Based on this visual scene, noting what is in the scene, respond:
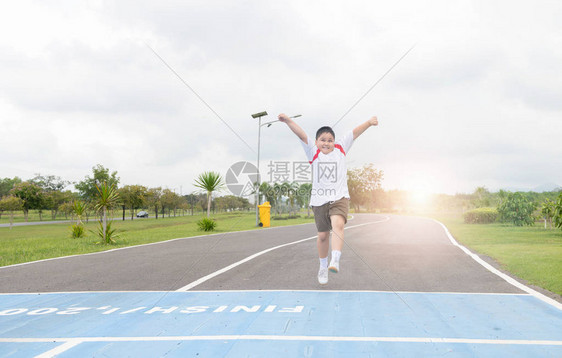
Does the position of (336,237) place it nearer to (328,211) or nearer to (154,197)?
(328,211)

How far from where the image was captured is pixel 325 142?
16.1ft

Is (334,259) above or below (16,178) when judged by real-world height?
below

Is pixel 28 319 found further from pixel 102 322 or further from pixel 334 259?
pixel 334 259

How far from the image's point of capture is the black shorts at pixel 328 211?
4973 millimetres

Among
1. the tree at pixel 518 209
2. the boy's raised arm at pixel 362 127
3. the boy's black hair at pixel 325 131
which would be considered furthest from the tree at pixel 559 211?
the boy's black hair at pixel 325 131

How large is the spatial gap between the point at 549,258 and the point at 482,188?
183 ft

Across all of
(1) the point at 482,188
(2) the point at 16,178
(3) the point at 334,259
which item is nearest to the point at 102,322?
(3) the point at 334,259

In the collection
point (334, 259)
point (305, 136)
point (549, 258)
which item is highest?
point (305, 136)

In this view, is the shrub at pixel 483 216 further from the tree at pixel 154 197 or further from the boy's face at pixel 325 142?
the tree at pixel 154 197

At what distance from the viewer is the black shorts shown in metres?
4.97

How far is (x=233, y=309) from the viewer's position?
16.6ft

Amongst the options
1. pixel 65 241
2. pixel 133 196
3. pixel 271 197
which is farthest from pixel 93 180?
pixel 65 241

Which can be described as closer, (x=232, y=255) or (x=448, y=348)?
(x=448, y=348)

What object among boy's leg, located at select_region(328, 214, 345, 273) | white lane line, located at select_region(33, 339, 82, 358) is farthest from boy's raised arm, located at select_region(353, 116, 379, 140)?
white lane line, located at select_region(33, 339, 82, 358)
